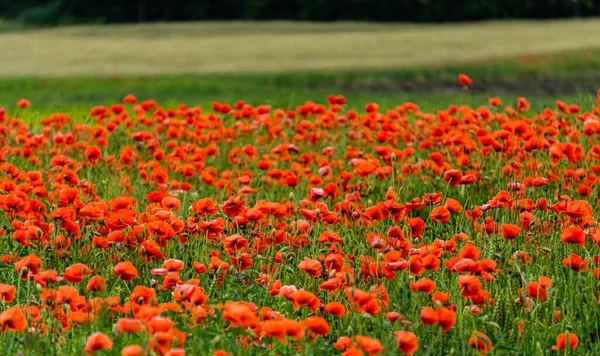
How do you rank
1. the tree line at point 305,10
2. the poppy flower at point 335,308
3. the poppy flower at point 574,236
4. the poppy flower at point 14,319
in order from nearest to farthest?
1. the poppy flower at point 14,319
2. the poppy flower at point 335,308
3. the poppy flower at point 574,236
4. the tree line at point 305,10

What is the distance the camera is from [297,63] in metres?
19.2

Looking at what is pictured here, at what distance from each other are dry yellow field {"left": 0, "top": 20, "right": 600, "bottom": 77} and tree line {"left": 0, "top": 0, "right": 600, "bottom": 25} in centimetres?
963

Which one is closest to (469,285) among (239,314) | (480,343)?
(480,343)

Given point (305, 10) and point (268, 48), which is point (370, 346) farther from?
point (305, 10)

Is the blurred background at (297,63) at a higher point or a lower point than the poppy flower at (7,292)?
lower

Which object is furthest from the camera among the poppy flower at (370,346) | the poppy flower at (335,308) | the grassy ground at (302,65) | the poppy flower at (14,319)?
the grassy ground at (302,65)

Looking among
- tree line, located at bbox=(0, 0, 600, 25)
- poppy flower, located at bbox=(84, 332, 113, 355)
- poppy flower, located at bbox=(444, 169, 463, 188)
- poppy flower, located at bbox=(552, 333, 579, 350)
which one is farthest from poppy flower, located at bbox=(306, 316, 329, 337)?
tree line, located at bbox=(0, 0, 600, 25)

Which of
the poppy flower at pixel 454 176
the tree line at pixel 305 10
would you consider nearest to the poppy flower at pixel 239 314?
the poppy flower at pixel 454 176

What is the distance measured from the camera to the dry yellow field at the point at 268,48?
62.0 ft

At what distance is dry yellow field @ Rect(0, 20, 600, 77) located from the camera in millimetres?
18906

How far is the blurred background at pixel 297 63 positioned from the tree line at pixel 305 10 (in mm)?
1081

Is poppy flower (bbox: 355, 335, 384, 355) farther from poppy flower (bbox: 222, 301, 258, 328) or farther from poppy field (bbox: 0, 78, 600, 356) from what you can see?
poppy flower (bbox: 222, 301, 258, 328)

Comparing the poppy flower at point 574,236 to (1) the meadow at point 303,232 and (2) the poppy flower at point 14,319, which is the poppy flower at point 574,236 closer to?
(1) the meadow at point 303,232

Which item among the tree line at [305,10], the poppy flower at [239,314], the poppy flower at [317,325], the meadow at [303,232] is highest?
the poppy flower at [239,314]
